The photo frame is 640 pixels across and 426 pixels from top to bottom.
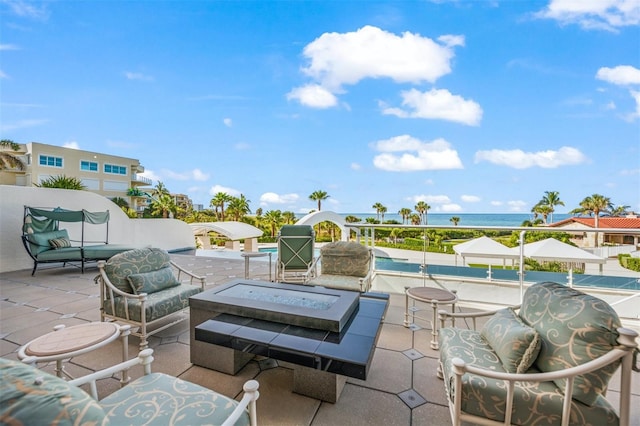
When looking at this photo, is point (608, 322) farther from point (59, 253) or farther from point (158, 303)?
point (59, 253)

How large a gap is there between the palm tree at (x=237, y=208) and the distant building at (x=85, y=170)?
32.1 feet

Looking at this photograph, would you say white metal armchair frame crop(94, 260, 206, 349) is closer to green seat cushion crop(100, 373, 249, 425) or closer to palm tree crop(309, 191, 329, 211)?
green seat cushion crop(100, 373, 249, 425)

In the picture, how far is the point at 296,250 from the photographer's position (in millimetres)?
4848

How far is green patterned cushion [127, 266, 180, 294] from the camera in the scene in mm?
2744

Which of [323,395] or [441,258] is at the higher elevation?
[441,258]

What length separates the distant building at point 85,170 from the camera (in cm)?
1919

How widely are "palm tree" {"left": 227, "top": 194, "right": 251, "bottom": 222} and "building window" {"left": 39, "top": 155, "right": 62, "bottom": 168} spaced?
1305cm

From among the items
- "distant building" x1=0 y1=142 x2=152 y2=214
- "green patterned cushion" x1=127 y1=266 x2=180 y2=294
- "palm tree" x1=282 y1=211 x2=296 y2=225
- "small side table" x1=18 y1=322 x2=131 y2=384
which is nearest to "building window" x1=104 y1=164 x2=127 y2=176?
"distant building" x1=0 y1=142 x2=152 y2=214

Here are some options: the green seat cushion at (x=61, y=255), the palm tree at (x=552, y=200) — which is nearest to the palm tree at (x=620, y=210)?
the palm tree at (x=552, y=200)

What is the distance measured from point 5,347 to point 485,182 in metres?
44.8

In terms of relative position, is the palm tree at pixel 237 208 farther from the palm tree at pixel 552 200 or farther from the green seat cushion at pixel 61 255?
the palm tree at pixel 552 200

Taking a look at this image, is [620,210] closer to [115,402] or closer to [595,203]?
[595,203]

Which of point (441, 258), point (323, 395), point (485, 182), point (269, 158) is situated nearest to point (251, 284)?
point (323, 395)

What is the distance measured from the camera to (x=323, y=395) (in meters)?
1.85
